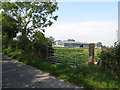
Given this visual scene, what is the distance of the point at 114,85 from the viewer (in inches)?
201

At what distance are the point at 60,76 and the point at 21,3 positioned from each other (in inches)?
617

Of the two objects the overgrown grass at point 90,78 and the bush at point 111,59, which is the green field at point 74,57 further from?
the overgrown grass at point 90,78

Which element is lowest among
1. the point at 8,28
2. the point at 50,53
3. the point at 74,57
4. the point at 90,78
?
the point at 90,78

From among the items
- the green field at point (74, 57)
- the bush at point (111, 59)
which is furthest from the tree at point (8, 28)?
the bush at point (111, 59)

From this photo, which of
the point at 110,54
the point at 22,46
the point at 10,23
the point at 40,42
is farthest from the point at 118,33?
the point at 10,23

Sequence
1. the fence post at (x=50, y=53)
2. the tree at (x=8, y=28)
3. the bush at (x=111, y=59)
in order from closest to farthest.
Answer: the bush at (x=111, y=59) → the fence post at (x=50, y=53) → the tree at (x=8, y=28)

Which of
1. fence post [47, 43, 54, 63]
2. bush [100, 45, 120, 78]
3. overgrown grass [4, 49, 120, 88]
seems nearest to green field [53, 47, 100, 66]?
fence post [47, 43, 54, 63]

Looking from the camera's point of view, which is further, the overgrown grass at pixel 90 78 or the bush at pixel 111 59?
the bush at pixel 111 59

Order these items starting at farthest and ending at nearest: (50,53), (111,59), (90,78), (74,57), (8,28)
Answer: (8,28) < (74,57) < (50,53) < (111,59) < (90,78)

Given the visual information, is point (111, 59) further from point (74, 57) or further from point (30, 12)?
point (30, 12)

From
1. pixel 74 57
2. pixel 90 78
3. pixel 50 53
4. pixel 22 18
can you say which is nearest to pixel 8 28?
pixel 22 18

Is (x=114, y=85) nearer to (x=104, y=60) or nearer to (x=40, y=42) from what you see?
(x=104, y=60)

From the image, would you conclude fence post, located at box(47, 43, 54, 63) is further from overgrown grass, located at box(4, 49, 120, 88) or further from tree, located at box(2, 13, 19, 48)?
tree, located at box(2, 13, 19, 48)

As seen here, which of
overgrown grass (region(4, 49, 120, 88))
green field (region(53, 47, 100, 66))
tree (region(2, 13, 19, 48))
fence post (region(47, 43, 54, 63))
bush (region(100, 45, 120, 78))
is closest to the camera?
overgrown grass (region(4, 49, 120, 88))
